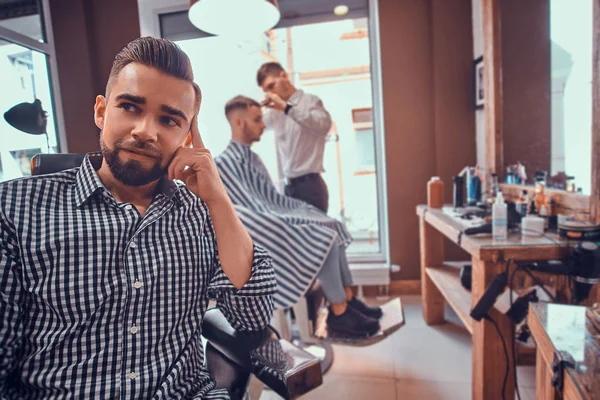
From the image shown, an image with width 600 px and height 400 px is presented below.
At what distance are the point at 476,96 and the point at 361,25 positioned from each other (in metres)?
0.95

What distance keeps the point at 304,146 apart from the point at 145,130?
181 cm

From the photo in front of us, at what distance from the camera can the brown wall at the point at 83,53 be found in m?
0.68

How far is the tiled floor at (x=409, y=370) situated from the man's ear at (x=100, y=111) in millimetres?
1309

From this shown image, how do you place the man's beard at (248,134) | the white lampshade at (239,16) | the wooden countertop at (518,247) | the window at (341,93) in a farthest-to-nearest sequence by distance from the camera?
1. the window at (341,93)
2. the man's beard at (248,134)
3. the white lampshade at (239,16)
4. the wooden countertop at (518,247)

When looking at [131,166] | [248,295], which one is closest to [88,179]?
Result: [131,166]

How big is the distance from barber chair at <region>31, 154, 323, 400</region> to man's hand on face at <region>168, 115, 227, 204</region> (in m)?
0.23

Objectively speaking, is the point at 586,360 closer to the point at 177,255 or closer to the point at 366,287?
the point at 177,255

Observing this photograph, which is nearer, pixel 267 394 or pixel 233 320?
pixel 233 320

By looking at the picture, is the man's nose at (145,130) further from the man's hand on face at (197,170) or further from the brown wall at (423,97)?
the brown wall at (423,97)

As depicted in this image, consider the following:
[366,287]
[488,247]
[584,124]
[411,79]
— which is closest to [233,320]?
[488,247]

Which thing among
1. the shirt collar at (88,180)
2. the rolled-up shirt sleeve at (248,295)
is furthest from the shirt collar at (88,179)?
the rolled-up shirt sleeve at (248,295)

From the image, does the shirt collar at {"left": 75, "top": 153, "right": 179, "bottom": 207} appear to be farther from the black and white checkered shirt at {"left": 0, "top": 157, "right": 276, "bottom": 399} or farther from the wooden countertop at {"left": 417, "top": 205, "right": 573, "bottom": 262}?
the wooden countertop at {"left": 417, "top": 205, "right": 573, "bottom": 262}

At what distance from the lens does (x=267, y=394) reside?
1.58 metres

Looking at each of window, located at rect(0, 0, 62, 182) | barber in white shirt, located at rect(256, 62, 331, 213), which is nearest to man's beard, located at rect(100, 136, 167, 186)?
window, located at rect(0, 0, 62, 182)
